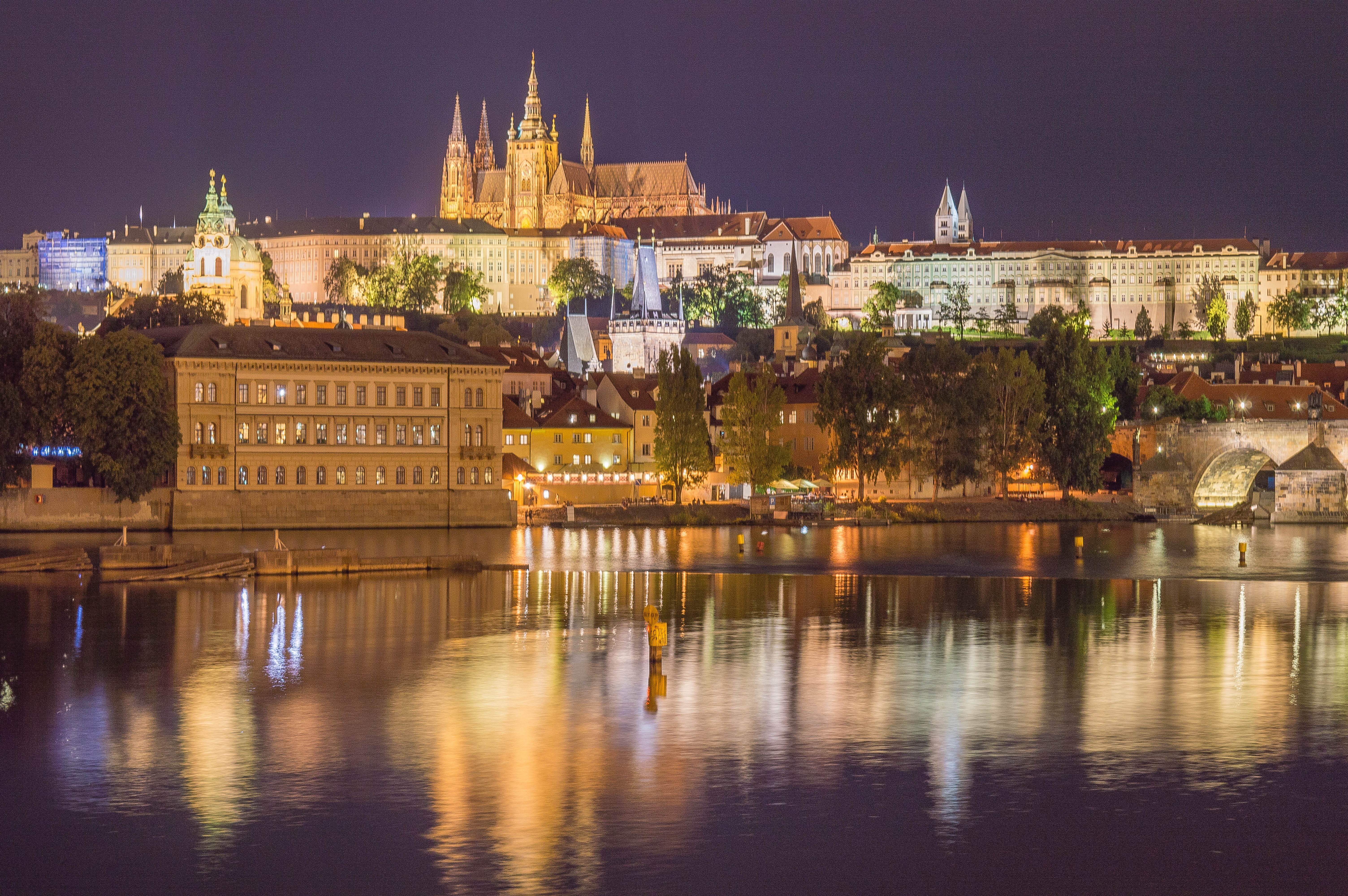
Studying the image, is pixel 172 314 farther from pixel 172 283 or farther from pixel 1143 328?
pixel 1143 328

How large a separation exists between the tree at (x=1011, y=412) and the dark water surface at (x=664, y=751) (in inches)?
1527

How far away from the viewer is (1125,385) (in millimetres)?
101250

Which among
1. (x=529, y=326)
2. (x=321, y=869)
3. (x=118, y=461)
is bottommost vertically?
(x=321, y=869)

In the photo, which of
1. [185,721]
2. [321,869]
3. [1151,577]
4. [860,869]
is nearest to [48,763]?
[185,721]

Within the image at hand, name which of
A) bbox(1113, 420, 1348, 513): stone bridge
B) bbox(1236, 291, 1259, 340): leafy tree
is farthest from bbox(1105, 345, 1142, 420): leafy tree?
bbox(1236, 291, 1259, 340): leafy tree

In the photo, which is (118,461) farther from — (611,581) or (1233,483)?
(1233,483)

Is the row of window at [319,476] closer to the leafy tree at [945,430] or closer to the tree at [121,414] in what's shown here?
the tree at [121,414]

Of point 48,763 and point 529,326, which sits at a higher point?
point 529,326

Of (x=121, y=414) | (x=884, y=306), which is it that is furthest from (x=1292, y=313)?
(x=121, y=414)

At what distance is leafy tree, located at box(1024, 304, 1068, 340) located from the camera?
17350 centimetres

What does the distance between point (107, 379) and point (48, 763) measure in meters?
40.3

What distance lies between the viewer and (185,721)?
2655cm

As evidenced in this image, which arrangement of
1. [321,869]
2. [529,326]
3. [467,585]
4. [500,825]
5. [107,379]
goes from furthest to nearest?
[529,326] → [107,379] → [467,585] → [500,825] → [321,869]

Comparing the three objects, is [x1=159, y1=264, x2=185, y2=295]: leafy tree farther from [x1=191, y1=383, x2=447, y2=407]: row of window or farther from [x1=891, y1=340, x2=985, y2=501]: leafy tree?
[x1=191, y1=383, x2=447, y2=407]: row of window
